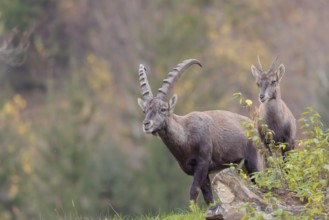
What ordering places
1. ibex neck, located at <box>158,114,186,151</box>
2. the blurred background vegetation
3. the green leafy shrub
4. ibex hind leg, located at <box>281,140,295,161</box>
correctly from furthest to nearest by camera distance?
the blurred background vegetation, ibex neck, located at <box>158,114,186,151</box>, ibex hind leg, located at <box>281,140,295,161</box>, the green leafy shrub

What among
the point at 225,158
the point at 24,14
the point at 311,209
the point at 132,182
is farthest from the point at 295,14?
the point at 311,209

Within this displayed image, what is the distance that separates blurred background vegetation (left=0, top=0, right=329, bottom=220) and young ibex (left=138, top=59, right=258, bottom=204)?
16601 millimetres

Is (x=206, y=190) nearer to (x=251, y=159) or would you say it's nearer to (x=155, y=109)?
(x=251, y=159)

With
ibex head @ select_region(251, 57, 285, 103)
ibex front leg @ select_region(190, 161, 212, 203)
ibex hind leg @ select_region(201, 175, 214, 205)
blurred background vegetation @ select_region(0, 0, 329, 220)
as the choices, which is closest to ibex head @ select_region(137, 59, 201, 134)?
ibex front leg @ select_region(190, 161, 212, 203)

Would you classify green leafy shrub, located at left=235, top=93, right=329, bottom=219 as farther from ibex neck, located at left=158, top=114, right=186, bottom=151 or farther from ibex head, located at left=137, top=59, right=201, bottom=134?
ibex neck, located at left=158, top=114, right=186, bottom=151

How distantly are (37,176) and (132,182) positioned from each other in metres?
3.87

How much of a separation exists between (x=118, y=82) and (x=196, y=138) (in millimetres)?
49661

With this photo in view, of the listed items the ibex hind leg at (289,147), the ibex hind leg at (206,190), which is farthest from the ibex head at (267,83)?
the ibex hind leg at (206,190)

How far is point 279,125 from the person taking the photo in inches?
599

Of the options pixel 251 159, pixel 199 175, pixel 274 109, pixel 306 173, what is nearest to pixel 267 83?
pixel 274 109

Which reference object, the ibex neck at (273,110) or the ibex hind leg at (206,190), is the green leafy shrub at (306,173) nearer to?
the ibex neck at (273,110)

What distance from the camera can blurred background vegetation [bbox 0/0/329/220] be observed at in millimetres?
43281

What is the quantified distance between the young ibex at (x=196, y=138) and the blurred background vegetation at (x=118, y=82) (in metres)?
16.6

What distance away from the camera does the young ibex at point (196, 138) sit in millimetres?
15180
